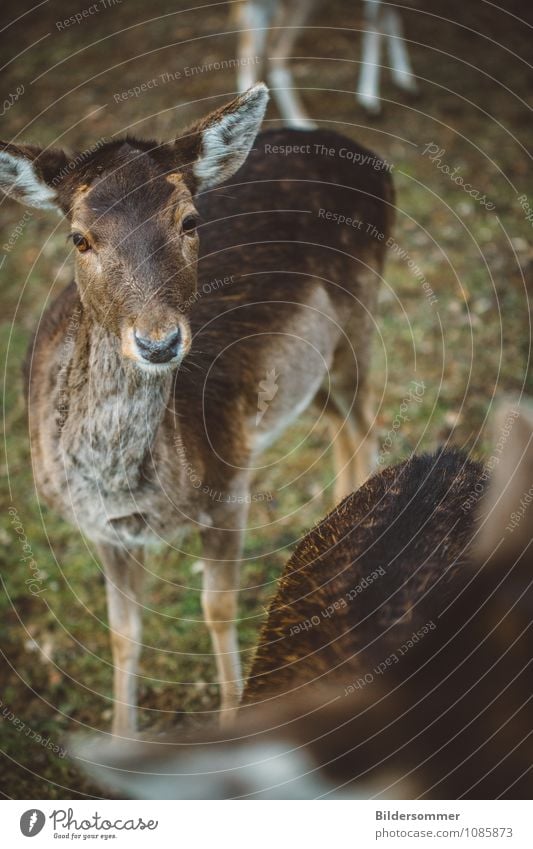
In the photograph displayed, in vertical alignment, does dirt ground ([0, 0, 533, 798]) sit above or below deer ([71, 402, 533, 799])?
above

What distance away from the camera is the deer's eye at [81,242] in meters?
2.76

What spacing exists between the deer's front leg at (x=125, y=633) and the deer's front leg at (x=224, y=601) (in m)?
0.38

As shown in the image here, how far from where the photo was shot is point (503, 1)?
7332mm

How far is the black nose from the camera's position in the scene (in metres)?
2.58

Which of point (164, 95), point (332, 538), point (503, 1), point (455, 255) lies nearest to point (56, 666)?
point (332, 538)

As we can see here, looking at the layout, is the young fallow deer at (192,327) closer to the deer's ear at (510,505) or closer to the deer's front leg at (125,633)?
the deer's front leg at (125,633)

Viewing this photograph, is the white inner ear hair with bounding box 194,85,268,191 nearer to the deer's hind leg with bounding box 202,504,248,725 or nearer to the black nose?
the black nose

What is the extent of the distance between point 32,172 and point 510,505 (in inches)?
88.4

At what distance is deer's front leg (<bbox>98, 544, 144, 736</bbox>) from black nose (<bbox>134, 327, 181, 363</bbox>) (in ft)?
4.79

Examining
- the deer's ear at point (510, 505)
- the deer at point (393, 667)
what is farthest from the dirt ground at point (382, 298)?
the deer's ear at point (510, 505)

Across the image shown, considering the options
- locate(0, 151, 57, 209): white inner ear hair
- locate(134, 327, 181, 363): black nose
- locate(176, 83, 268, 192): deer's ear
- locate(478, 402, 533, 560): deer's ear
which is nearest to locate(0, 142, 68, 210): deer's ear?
locate(0, 151, 57, 209): white inner ear hair

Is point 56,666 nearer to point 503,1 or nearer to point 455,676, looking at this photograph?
point 455,676

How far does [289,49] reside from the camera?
679 centimetres
